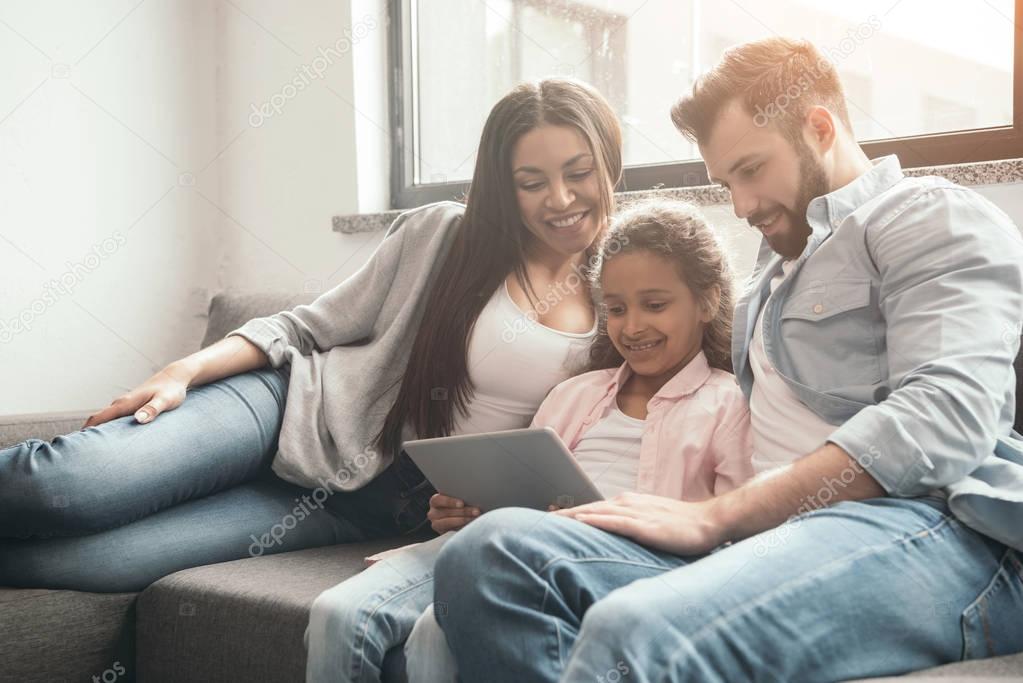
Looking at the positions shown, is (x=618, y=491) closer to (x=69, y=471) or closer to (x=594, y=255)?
(x=594, y=255)

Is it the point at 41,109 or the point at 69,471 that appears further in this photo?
the point at 41,109

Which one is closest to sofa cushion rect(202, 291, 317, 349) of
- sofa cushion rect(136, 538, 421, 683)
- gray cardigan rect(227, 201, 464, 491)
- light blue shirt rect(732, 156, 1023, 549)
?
gray cardigan rect(227, 201, 464, 491)

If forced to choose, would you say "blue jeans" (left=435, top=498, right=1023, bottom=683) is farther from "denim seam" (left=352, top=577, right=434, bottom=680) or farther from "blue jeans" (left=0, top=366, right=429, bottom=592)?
"blue jeans" (left=0, top=366, right=429, bottom=592)

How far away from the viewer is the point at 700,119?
4.46 ft

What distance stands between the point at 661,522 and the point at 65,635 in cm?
88

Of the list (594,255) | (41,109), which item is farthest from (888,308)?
(41,109)

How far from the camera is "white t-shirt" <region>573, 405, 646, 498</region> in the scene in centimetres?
142

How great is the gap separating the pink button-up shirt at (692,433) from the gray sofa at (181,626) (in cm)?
34

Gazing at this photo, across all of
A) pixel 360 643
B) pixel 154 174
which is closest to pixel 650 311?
pixel 360 643

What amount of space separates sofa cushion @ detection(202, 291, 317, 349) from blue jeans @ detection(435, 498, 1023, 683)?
118cm

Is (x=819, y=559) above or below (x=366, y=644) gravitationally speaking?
above

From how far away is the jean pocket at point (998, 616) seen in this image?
978mm

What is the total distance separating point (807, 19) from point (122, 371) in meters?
1.74

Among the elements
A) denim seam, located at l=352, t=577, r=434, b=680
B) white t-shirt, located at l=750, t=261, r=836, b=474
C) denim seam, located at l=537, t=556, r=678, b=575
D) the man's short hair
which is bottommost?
denim seam, located at l=352, t=577, r=434, b=680
